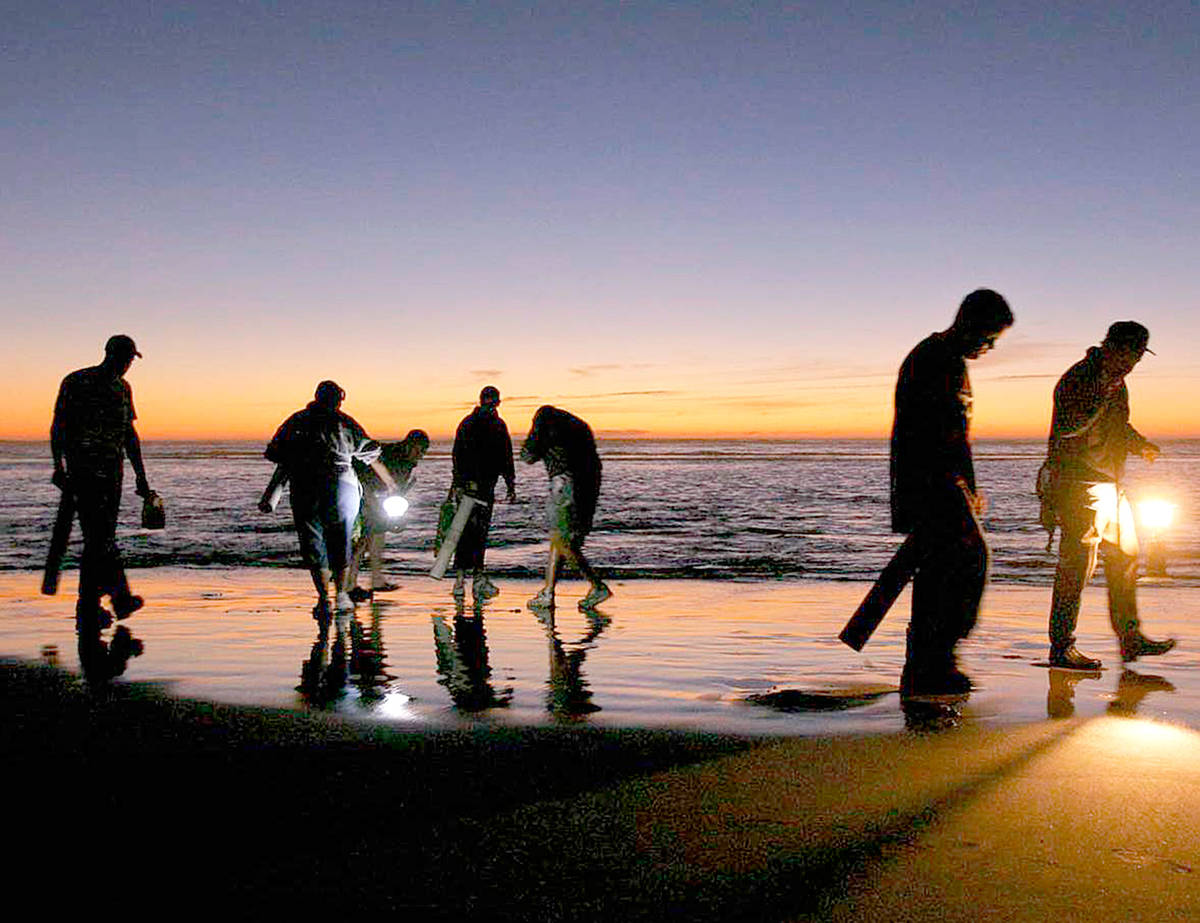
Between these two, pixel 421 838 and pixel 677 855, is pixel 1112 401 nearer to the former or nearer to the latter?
pixel 677 855

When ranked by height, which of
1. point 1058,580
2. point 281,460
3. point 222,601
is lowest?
point 222,601

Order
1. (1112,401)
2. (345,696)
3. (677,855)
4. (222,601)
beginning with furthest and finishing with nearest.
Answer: (222,601) → (1112,401) → (345,696) → (677,855)

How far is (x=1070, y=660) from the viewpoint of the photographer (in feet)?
20.5

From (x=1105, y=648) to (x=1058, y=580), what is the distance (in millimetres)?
1499

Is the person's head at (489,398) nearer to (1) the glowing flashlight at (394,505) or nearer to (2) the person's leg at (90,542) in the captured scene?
(1) the glowing flashlight at (394,505)

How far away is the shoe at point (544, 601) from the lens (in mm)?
9742

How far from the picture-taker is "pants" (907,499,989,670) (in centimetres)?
517

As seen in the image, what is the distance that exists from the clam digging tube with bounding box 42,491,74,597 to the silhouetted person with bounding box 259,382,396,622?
→ 5.40 feet

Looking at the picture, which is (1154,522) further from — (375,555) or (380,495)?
(375,555)

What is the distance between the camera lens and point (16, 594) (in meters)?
10.6

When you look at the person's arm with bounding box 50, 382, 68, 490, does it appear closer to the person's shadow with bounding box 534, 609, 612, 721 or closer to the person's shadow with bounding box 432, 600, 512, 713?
the person's shadow with bounding box 432, 600, 512, 713

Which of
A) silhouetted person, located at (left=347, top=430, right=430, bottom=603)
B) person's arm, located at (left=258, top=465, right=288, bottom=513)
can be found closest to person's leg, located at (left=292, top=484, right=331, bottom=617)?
person's arm, located at (left=258, top=465, right=288, bottom=513)

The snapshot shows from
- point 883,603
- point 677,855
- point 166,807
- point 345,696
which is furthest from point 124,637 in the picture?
point 677,855

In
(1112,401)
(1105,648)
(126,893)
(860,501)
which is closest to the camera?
(126,893)
